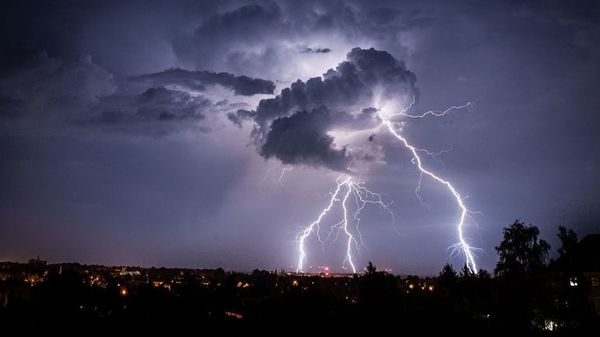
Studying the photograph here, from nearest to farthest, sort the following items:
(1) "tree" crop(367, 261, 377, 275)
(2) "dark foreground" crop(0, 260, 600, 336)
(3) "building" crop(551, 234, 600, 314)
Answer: (2) "dark foreground" crop(0, 260, 600, 336), (1) "tree" crop(367, 261, 377, 275), (3) "building" crop(551, 234, 600, 314)

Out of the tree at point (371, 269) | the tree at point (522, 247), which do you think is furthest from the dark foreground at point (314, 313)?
the tree at point (522, 247)

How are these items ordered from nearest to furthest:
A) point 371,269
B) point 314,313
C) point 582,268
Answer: point 314,313 → point 371,269 → point 582,268

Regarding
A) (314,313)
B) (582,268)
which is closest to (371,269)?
(314,313)

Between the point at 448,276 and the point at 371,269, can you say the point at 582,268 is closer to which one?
the point at 448,276

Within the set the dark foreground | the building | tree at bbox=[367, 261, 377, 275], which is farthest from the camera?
the building

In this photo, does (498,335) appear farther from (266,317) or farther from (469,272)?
(469,272)

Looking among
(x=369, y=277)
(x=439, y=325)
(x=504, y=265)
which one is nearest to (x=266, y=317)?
(x=439, y=325)

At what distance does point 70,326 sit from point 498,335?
11.9 meters

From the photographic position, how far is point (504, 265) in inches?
1185

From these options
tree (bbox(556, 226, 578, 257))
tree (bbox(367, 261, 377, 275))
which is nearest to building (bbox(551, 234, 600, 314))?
tree (bbox(556, 226, 578, 257))

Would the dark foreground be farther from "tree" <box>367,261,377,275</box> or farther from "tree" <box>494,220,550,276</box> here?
"tree" <box>494,220,550,276</box>

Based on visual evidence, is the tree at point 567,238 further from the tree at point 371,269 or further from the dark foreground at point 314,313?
the tree at point 371,269

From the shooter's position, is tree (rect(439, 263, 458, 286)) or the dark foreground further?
tree (rect(439, 263, 458, 286))

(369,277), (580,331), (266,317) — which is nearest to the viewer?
(266,317)
